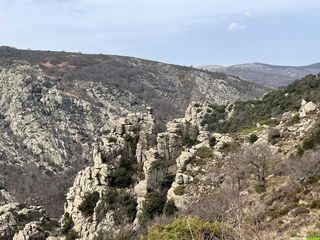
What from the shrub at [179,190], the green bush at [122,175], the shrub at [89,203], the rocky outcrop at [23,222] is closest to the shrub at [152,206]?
the shrub at [179,190]

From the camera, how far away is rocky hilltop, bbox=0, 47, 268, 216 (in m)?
112

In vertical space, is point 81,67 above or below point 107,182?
above

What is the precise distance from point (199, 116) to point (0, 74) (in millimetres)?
91265

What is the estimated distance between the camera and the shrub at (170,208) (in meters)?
37.1

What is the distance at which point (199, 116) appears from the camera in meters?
76.6

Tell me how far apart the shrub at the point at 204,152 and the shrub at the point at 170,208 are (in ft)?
23.6

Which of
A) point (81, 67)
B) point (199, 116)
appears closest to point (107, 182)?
point (199, 116)

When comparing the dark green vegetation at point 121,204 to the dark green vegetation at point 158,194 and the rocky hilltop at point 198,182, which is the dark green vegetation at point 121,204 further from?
the dark green vegetation at point 158,194

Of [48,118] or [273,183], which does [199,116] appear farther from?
[48,118]

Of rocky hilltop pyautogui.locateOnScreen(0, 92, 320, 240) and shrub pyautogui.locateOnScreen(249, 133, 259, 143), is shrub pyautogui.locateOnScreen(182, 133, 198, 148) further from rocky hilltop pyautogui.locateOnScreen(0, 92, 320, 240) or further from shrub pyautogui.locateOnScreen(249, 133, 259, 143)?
shrub pyautogui.locateOnScreen(249, 133, 259, 143)

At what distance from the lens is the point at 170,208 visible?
37875mm

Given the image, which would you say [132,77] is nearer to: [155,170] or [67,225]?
[67,225]

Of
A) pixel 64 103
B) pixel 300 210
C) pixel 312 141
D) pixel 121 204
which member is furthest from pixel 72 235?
pixel 64 103

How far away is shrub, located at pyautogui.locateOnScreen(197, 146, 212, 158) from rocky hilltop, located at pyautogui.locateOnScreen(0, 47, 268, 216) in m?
47.5
